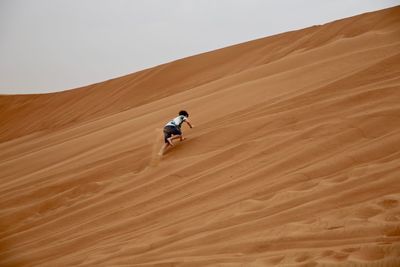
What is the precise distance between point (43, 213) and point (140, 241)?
7.65 ft

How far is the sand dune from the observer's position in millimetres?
3480

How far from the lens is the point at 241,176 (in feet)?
16.8

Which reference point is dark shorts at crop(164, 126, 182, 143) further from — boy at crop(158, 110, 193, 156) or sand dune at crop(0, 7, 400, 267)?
sand dune at crop(0, 7, 400, 267)

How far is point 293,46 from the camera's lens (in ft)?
36.7

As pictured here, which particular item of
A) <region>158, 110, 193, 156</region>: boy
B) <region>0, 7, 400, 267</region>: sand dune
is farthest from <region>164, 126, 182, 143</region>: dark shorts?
<region>0, 7, 400, 267</region>: sand dune

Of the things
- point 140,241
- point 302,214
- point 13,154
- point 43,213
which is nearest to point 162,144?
point 43,213

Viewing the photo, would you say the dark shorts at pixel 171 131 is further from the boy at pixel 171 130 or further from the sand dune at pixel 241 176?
the sand dune at pixel 241 176

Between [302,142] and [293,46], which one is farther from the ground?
[293,46]

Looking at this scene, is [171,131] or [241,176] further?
[171,131]

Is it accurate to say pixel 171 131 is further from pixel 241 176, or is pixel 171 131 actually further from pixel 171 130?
pixel 241 176

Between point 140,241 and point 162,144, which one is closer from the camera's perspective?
point 140,241

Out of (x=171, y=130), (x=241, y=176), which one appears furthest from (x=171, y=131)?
(x=241, y=176)

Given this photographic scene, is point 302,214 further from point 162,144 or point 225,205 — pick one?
point 162,144

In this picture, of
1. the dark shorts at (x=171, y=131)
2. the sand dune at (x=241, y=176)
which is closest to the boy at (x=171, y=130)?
the dark shorts at (x=171, y=131)
